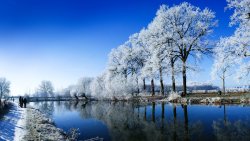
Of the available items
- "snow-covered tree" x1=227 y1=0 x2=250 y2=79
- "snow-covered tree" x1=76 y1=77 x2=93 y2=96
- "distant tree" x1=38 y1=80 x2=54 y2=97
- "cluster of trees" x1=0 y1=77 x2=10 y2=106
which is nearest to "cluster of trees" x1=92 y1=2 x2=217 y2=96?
"snow-covered tree" x1=227 y1=0 x2=250 y2=79

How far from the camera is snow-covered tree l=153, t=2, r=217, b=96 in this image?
41.4 metres

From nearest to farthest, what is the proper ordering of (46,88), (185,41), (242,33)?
1. (242,33)
2. (185,41)
3. (46,88)

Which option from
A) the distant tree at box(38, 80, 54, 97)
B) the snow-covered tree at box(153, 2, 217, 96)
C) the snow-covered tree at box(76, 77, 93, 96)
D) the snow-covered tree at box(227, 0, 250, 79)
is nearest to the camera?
the snow-covered tree at box(227, 0, 250, 79)

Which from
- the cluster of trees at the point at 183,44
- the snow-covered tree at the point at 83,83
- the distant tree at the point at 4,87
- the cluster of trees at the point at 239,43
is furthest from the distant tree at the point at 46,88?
the cluster of trees at the point at 239,43

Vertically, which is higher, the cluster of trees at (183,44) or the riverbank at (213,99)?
the cluster of trees at (183,44)

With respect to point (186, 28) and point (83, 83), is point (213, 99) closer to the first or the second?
point (186, 28)

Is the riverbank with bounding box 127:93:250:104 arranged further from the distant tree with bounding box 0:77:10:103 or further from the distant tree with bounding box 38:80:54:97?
the distant tree with bounding box 38:80:54:97

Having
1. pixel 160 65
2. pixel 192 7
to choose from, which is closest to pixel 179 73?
pixel 160 65

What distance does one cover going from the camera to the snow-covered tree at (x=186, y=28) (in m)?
41.4

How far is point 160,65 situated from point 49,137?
106 ft

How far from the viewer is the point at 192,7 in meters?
42.3

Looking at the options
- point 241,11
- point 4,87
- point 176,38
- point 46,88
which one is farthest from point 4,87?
point 241,11

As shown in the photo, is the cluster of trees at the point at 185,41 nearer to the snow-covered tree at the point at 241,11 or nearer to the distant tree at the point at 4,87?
the snow-covered tree at the point at 241,11

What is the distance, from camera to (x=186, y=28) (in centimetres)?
4253
